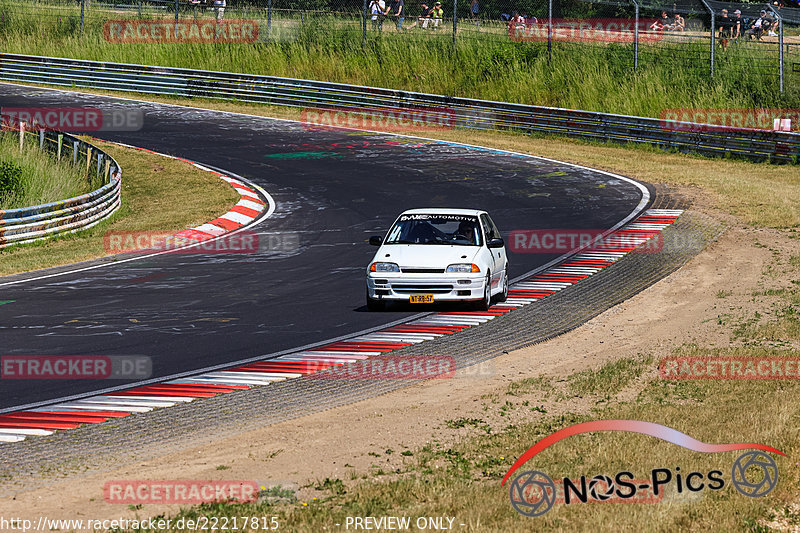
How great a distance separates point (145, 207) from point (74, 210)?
3.21 m

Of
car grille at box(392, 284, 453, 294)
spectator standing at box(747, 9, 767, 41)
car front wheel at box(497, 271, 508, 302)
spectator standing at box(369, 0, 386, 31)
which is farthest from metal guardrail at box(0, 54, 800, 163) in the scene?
car grille at box(392, 284, 453, 294)

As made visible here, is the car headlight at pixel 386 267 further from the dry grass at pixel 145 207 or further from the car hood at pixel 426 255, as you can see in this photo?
the dry grass at pixel 145 207

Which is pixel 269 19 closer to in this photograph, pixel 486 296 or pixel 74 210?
pixel 74 210

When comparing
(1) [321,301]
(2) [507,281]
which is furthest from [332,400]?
(2) [507,281]

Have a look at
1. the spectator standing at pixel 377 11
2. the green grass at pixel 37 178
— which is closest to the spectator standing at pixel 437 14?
the spectator standing at pixel 377 11

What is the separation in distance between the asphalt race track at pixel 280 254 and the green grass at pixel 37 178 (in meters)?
4.16

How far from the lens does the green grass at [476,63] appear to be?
1385 inches

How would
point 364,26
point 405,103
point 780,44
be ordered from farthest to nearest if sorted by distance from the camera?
1. point 364,26
2. point 405,103
3. point 780,44

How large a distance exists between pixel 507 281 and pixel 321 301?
3028 mm

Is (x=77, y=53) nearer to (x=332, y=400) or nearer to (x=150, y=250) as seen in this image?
(x=150, y=250)

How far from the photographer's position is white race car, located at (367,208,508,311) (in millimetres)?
14633

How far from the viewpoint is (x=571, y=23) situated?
1501 inches

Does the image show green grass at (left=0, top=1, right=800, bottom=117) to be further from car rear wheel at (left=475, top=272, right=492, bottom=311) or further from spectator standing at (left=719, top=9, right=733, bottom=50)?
car rear wheel at (left=475, top=272, right=492, bottom=311)

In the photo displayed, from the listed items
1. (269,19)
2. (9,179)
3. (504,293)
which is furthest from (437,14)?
(504,293)
